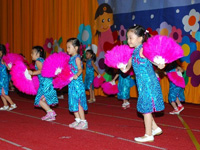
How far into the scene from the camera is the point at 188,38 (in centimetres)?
750

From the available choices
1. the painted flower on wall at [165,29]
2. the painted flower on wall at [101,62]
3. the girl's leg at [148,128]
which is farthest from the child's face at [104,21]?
the girl's leg at [148,128]

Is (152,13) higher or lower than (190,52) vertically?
higher

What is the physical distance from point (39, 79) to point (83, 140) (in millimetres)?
1911

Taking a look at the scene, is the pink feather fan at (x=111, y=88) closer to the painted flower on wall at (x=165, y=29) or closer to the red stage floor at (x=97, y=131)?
the red stage floor at (x=97, y=131)

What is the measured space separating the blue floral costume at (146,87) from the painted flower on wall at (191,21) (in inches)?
159

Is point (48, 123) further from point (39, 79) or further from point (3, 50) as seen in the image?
point (3, 50)

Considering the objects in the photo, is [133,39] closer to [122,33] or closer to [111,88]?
[111,88]

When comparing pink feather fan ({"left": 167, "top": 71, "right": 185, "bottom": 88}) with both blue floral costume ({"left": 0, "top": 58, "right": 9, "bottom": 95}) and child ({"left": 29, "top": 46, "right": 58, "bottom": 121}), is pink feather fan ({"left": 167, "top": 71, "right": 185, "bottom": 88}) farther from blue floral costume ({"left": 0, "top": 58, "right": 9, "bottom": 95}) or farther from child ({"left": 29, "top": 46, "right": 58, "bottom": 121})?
blue floral costume ({"left": 0, "top": 58, "right": 9, "bottom": 95})

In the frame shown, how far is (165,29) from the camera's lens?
788 centimetres

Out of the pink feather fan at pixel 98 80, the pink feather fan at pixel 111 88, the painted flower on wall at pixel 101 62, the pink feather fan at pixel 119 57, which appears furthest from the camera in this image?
the painted flower on wall at pixel 101 62

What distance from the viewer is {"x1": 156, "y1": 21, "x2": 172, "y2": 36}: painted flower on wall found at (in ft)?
25.6

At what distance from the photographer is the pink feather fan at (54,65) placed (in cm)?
488

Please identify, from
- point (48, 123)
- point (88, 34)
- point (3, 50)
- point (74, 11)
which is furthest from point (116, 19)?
point (48, 123)

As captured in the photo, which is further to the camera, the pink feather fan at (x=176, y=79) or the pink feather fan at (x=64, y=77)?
the pink feather fan at (x=176, y=79)
